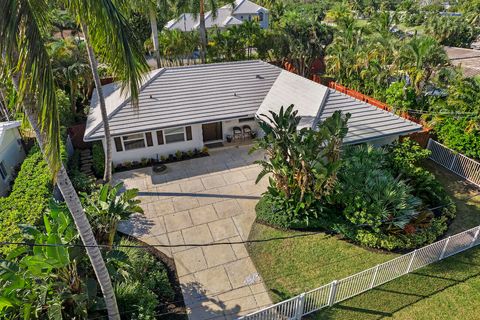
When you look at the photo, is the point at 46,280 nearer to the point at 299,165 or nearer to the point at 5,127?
the point at 299,165

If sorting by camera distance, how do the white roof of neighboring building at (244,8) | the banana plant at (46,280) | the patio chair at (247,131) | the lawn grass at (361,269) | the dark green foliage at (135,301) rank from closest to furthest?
the banana plant at (46,280) → the dark green foliage at (135,301) → the lawn grass at (361,269) → the patio chair at (247,131) → the white roof of neighboring building at (244,8)

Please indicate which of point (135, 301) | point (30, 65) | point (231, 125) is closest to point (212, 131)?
point (231, 125)

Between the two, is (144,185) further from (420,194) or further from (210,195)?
(420,194)

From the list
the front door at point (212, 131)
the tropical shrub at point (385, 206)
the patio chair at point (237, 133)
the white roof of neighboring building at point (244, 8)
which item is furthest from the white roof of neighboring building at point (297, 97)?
the white roof of neighboring building at point (244, 8)

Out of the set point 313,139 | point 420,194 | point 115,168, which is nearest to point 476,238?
point 420,194

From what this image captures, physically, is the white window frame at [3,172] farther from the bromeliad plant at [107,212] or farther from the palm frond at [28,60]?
the palm frond at [28,60]

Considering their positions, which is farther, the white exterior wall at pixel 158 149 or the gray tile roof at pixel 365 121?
the white exterior wall at pixel 158 149

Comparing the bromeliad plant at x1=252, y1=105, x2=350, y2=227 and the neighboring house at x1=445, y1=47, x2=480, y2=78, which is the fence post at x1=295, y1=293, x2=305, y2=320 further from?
the neighboring house at x1=445, y1=47, x2=480, y2=78
